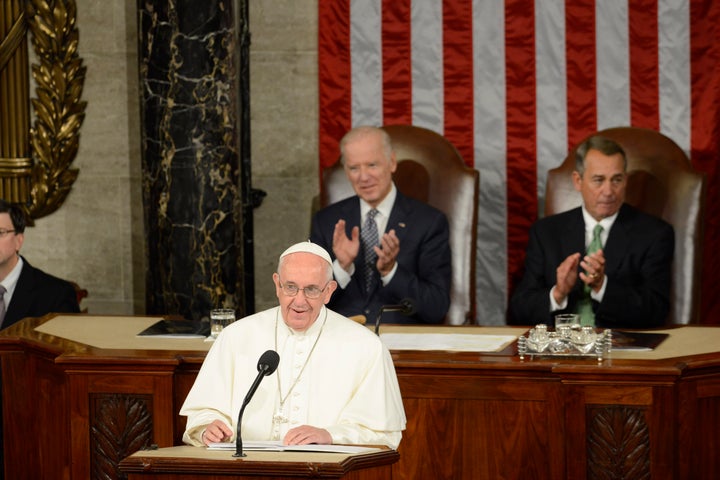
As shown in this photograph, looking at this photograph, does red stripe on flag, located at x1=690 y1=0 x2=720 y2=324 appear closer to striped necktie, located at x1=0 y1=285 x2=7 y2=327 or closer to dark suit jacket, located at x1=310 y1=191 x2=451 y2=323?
dark suit jacket, located at x1=310 y1=191 x2=451 y2=323

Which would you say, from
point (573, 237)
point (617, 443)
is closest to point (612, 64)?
point (573, 237)

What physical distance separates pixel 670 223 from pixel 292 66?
8.14 feet

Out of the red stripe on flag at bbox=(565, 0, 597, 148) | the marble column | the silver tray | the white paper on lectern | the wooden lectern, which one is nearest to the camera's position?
the wooden lectern

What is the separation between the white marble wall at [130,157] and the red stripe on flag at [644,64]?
6.07ft

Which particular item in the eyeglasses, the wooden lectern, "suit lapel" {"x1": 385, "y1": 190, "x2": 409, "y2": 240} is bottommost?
the wooden lectern

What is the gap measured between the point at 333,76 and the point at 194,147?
96cm

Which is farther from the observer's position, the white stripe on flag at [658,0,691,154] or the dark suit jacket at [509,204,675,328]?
the white stripe on flag at [658,0,691,154]

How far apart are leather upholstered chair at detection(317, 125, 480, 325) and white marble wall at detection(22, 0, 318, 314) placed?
957 millimetres

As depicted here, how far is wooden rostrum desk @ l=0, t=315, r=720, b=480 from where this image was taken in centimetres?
459

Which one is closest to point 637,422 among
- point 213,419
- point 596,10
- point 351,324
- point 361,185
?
point 351,324

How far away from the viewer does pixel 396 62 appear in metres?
7.58

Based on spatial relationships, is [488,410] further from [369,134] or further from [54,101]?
[54,101]

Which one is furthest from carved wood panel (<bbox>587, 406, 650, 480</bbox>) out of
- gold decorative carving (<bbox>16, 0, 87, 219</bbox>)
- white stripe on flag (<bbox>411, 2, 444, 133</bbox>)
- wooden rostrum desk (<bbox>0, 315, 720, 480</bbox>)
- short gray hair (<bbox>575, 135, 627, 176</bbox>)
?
gold decorative carving (<bbox>16, 0, 87, 219</bbox>)

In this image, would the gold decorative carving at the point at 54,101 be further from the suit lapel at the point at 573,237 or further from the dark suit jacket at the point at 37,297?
the suit lapel at the point at 573,237
